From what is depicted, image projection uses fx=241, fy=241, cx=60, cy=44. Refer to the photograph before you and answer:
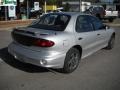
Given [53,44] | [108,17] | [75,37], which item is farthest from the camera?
[108,17]

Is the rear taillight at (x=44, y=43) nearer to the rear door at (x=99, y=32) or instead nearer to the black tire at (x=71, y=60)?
the black tire at (x=71, y=60)

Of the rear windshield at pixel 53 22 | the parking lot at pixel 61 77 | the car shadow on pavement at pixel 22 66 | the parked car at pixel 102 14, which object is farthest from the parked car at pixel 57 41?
the parked car at pixel 102 14

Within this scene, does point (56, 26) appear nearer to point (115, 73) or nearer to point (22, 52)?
point (22, 52)

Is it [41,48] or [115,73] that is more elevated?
[41,48]

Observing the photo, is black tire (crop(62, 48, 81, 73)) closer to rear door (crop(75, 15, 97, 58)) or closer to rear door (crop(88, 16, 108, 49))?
rear door (crop(75, 15, 97, 58))

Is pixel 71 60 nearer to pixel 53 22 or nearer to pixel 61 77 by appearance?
pixel 61 77

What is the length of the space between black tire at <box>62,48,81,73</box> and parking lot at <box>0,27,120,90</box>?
0.14 m

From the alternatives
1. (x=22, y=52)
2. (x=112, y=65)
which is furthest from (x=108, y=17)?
(x=22, y=52)

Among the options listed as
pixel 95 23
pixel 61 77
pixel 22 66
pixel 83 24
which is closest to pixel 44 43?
pixel 61 77

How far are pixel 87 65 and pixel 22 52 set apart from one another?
2.12 m

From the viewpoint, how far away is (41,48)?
585cm

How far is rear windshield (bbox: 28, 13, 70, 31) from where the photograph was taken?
654cm

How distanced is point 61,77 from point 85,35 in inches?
59.9

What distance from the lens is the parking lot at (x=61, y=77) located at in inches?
214
